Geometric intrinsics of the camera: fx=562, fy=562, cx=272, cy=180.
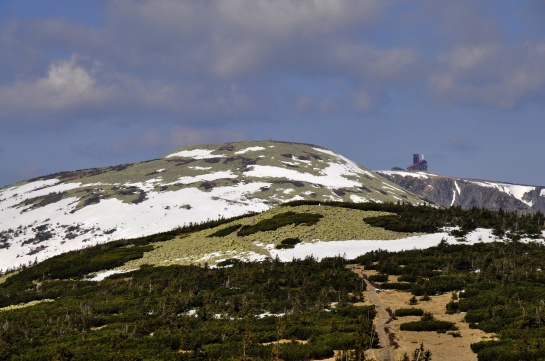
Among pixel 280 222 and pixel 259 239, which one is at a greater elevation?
pixel 280 222

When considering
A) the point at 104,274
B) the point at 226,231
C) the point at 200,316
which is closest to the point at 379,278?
the point at 200,316

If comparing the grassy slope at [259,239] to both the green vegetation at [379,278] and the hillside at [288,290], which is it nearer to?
the hillside at [288,290]

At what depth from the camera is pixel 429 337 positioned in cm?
2992

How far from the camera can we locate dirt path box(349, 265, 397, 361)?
27.0m

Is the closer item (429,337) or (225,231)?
(429,337)

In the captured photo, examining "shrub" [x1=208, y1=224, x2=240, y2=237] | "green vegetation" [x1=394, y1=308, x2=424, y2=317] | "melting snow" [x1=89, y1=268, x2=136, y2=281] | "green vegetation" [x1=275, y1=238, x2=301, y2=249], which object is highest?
"shrub" [x1=208, y1=224, x2=240, y2=237]

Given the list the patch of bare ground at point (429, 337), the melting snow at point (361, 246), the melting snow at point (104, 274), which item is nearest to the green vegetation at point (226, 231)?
the melting snow at point (361, 246)

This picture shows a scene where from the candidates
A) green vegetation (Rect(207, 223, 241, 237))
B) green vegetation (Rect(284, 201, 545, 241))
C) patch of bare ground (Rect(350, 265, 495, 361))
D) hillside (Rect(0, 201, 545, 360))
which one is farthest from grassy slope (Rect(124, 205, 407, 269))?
patch of bare ground (Rect(350, 265, 495, 361))

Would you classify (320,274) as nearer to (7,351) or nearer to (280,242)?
(280,242)

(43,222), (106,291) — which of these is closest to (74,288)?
(106,291)

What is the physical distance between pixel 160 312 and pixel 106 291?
1208 cm

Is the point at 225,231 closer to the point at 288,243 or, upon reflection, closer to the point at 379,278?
the point at 288,243

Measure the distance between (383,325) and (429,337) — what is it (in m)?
3.12

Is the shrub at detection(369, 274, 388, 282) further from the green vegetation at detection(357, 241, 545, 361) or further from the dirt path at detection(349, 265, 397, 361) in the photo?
the green vegetation at detection(357, 241, 545, 361)
